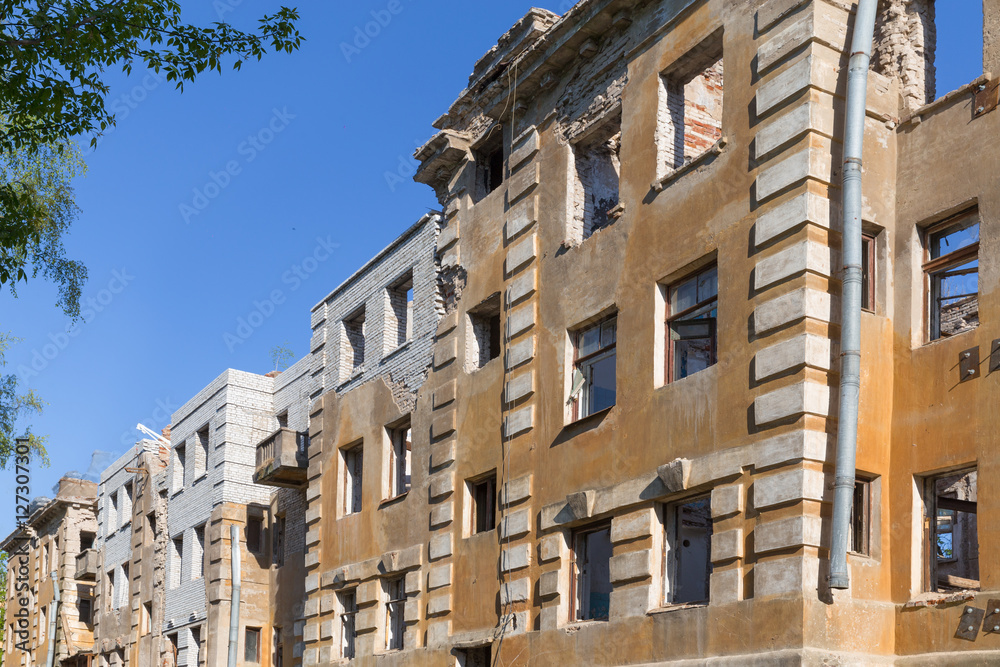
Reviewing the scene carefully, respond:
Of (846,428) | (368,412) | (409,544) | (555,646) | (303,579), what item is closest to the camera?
(846,428)

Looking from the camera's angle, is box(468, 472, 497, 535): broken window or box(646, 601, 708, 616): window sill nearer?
box(646, 601, 708, 616): window sill

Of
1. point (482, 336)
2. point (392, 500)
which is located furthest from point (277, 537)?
point (482, 336)

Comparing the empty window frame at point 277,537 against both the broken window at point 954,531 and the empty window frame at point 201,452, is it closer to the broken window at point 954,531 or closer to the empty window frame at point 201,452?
the empty window frame at point 201,452

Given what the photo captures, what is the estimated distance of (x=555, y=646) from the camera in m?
17.3

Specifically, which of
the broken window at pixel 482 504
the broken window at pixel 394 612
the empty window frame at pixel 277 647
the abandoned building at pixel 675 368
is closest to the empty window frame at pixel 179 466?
the empty window frame at pixel 277 647

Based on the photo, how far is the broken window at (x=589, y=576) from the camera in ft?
57.9

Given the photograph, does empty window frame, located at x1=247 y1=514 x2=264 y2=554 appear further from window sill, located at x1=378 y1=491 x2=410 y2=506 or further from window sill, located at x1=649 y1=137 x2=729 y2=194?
window sill, located at x1=649 y1=137 x2=729 y2=194

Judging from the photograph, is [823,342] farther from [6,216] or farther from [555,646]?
[6,216]

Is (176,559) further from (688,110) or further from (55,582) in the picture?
(688,110)

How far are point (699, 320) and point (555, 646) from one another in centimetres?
488

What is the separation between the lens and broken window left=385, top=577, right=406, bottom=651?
890 inches

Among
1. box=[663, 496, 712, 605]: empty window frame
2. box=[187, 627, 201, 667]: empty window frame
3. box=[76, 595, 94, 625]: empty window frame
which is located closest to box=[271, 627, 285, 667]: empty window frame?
box=[187, 627, 201, 667]: empty window frame

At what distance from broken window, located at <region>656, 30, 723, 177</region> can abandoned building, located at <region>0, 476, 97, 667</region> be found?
32690 millimetres

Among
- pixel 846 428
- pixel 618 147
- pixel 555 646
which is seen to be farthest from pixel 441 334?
pixel 846 428
